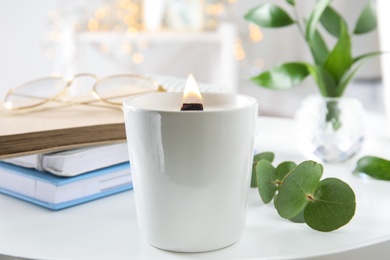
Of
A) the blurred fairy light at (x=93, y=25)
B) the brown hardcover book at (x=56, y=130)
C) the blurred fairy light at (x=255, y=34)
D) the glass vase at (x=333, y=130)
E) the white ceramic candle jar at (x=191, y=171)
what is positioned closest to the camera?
the white ceramic candle jar at (x=191, y=171)

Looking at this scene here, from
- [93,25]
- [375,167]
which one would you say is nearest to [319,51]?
[375,167]

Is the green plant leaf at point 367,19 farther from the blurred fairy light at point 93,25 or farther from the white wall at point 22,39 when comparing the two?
the white wall at point 22,39

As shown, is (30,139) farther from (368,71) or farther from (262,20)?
(368,71)

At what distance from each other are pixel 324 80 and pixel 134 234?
401mm

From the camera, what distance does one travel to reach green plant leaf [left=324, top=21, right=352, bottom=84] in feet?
2.35

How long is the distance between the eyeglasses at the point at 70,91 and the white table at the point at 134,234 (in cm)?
14

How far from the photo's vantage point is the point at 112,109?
Answer: 65cm

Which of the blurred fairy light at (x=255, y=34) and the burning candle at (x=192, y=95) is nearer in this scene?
the burning candle at (x=192, y=95)

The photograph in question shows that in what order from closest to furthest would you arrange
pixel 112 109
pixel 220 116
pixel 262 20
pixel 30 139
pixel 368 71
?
1. pixel 220 116
2. pixel 30 139
3. pixel 112 109
4. pixel 262 20
5. pixel 368 71

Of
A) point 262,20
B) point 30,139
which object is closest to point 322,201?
point 30,139

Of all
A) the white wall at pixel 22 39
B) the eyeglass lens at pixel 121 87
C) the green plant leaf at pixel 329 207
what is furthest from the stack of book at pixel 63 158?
the white wall at pixel 22 39

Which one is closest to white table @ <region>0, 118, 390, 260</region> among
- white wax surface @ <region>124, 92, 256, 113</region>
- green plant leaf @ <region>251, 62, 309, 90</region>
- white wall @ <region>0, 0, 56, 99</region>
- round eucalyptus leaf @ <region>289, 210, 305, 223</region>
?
round eucalyptus leaf @ <region>289, 210, 305, 223</region>

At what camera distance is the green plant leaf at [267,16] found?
30.6 inches

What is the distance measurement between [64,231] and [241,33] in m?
2.35
